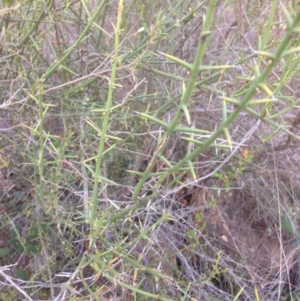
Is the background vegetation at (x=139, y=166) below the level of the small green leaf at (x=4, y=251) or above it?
above

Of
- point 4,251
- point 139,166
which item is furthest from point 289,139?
point 4,251

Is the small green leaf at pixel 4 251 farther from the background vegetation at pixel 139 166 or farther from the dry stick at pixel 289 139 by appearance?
the dry stick at pixel 289 139

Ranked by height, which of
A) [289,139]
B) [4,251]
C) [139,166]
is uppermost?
[289,139]

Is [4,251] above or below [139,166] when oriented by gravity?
below

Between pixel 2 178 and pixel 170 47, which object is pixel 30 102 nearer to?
pixel 2 178

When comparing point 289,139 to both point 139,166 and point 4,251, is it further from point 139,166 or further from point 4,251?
point 4,251

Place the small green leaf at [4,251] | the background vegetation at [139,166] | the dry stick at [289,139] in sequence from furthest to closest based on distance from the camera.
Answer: the dry stick at [289,139] → the small green leaf at [4,251] → the background vegetation at [139,166]

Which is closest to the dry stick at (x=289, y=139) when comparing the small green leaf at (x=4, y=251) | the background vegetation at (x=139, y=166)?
the background vegetation at (x=139, y=166)

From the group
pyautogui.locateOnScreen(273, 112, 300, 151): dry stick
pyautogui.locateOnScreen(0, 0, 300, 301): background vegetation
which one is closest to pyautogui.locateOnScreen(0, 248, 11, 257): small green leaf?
pyautogui.locateOnScreen(0, 0, 300, 301): background vegetation

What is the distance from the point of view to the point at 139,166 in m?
2.07

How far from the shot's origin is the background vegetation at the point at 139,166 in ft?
5.60

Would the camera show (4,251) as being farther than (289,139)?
No

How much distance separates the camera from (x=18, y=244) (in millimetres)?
2006

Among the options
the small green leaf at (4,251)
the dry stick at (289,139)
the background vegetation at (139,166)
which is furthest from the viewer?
the dry stick at (289,139)
